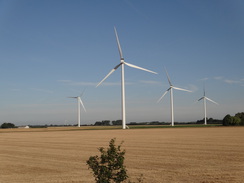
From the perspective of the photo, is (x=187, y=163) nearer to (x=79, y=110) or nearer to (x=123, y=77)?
(x=123, y=77)

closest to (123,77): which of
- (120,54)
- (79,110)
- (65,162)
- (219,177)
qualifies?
(120,54)

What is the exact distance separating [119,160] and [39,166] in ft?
48.2

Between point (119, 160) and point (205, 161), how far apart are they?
603 inches

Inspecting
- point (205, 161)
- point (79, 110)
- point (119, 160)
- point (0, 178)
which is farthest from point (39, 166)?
point (79, 110)

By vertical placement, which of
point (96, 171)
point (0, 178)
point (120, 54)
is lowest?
point (0, 178)

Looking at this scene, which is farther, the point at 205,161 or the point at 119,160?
the point at 205,161

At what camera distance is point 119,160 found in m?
10.3

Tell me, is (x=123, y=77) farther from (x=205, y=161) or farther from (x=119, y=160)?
(x=119, y=160)

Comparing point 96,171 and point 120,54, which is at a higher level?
point 120,54

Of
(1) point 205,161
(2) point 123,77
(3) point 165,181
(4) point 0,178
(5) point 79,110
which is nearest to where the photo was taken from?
(3) point 165,181

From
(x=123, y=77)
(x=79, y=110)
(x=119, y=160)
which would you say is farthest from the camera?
(x=79, y=110)

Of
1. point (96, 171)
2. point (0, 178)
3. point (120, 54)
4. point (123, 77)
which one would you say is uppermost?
point (120, 54)

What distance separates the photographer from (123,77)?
342 feet

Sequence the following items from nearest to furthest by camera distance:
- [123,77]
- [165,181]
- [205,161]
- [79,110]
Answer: [165,181]
[205,161]
[123,77]
[79,110]
